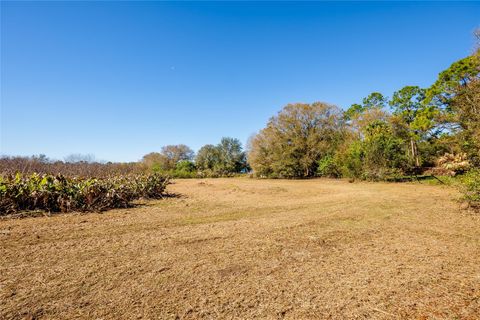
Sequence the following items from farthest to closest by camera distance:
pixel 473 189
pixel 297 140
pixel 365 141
A: pixel 297 140, pixel 365 141, pixel 473 189

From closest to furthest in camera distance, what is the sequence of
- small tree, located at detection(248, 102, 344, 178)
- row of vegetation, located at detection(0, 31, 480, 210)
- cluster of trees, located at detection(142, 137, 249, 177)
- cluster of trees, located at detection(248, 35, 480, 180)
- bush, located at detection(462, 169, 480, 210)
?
bush, located at detection(462, 169, 480, 210), row of vegetation, located at detection(0, 31, 480, 210), cluster of trees, located at detection(248, 35, 480, 180), small tree, located at detection(248, 102, 344, 178), cluster of trees, located at detection(142, 137, 249, 177)

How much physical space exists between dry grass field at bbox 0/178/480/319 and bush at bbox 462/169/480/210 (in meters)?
2.05

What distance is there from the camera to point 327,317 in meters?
1.98

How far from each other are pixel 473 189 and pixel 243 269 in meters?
7.01

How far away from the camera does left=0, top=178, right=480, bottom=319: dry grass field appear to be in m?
2.10

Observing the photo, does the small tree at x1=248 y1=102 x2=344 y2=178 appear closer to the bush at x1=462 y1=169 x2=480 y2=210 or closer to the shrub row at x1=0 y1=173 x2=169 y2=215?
the bush at x1=462 y1=169 x2=480 y2=210

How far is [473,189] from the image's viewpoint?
628cm

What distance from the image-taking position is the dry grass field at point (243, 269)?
2.10 metres

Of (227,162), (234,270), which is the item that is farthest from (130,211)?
(227,162)

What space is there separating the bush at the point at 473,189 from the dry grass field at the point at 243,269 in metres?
2.05

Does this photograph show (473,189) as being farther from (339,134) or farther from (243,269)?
(339,134)

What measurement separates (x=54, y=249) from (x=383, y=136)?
1843 centimetres

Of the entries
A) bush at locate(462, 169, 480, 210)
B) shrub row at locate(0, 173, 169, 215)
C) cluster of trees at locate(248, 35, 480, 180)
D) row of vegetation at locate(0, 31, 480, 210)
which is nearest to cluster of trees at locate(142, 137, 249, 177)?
row of vegetation at locate(0, 31, 480, 210)

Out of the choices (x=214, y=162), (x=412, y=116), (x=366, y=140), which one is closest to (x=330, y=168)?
(x=366, y=140)
